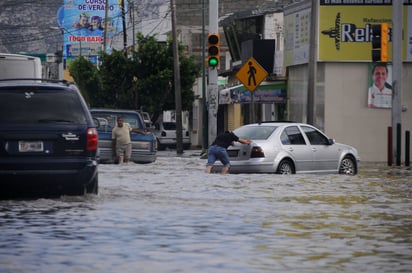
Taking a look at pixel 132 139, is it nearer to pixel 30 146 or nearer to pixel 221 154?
pixel 221 154

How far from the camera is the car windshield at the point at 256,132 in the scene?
24781 millimetres

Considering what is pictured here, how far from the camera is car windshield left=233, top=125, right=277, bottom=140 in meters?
24.8

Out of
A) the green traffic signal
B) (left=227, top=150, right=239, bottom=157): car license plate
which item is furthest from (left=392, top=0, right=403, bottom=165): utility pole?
(left=227, top=150, right=239, bottom=157): car license plate

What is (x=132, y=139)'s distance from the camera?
3356 cm

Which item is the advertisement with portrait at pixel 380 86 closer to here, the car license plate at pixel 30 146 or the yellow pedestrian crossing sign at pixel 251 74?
the yellow pedestrian crossing sign at pixel 251 74

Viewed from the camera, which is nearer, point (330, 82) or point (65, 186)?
point (65, 186)

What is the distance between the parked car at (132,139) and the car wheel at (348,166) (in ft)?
28.3

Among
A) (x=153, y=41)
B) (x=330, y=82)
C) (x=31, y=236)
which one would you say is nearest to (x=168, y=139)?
(x=153, y=41)

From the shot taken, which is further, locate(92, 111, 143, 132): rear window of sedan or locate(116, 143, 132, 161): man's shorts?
locate(92, 111, 143, 132): rear window of sedan

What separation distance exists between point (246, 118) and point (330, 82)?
1641cm

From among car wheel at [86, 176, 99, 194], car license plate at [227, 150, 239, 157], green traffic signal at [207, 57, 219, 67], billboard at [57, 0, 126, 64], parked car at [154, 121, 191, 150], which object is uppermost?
billboard at [57, 0, 126, 64]

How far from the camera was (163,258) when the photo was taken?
32.9ft

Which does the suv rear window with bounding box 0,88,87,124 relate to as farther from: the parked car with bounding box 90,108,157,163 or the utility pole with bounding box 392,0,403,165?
the utility pole with bounding box 392,0,403,165

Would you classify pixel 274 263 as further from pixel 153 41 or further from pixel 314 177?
pixel 153 41
